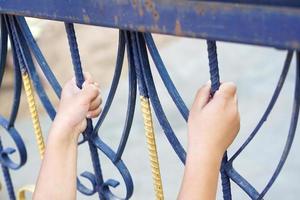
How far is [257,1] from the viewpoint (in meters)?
0.80

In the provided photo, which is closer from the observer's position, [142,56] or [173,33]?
[173,33]

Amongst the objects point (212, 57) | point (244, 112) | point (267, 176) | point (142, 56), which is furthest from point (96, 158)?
point (244, 112)

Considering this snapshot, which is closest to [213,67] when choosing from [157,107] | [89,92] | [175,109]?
[157,107]

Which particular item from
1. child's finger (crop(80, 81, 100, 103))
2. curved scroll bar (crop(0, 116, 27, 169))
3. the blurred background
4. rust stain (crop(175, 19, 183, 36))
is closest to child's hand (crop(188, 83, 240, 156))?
rust stain (crop(175, 19, 183, 36))

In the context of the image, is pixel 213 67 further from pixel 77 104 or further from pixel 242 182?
pixel 77 104

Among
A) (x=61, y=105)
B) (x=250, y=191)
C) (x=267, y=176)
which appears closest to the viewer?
(x=250, y=191)

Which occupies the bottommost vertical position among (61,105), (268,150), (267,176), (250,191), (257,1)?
(250,191)

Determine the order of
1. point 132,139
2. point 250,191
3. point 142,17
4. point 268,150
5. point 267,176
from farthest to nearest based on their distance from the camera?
point 132,139, point 268,150, point 267,176, point 250,191, point 142,17

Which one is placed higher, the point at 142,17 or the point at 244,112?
the point at 244,112

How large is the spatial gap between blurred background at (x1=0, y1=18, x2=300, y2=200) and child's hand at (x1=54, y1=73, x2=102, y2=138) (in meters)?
1.39

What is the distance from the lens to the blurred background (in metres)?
2.70

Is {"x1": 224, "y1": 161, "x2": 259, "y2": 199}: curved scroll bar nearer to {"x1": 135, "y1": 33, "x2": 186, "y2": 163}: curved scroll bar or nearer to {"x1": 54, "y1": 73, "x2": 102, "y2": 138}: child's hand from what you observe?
{"x1": 135, "y1": 33, "x2": 186, "y2": 163}: curved scroll bar

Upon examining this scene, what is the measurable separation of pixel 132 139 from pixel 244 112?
59cm

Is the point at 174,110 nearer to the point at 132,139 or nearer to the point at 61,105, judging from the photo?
the point at 132,139
